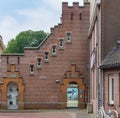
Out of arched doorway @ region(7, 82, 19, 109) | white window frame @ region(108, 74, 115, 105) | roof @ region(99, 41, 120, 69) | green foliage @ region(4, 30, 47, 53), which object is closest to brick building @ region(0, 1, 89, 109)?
arched doorway @ region(7, 82, 19, 109)

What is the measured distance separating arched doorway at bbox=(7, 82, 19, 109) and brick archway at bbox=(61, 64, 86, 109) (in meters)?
4.83

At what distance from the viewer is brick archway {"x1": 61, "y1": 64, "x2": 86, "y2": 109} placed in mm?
44844

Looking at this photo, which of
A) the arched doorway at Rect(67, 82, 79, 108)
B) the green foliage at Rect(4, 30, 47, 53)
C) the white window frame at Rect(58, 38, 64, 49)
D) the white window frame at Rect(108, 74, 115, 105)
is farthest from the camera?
the green foliage at Rect(4, 30, 47, 53)

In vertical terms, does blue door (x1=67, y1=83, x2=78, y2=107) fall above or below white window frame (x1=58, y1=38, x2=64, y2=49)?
below

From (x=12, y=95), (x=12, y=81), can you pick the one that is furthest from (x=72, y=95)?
(x=12, y=81)

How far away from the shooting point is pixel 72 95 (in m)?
45.3

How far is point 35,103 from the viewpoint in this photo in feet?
147

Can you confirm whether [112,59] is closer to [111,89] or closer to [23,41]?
[111,89]

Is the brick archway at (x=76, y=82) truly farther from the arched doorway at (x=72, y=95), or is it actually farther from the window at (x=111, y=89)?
the window at (x=111, y=89)

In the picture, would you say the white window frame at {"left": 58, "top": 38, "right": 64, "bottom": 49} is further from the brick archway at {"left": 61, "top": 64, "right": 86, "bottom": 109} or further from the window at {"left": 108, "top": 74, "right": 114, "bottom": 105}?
the window at {"left": 108, "top": 74, "right": 114, "bottom": 105}

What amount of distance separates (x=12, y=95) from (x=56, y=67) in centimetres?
533

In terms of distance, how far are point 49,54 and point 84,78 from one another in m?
4.28

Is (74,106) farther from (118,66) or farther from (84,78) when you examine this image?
(118,66)

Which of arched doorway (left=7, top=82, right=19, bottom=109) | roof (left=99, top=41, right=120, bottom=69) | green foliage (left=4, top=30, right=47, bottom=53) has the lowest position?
arched doorway (left=7, top=82, right=19, bottom=109)
